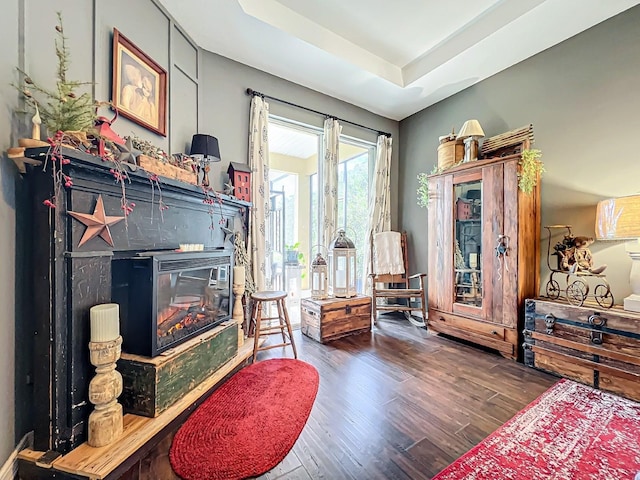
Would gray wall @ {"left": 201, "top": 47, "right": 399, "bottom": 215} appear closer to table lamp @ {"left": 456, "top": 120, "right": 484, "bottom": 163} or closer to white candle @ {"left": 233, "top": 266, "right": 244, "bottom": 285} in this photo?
white candle @ {"left": 233, "top": 266, "right": 244, "bottom": 285}

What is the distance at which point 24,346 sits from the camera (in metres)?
1.23

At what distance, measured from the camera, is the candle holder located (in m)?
1.24

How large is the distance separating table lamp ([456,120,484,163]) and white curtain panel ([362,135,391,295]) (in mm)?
1200

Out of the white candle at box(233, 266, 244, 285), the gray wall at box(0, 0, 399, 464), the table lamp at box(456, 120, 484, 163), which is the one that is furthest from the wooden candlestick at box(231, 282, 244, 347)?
the table lamp at box(456, 120, 484, 163)

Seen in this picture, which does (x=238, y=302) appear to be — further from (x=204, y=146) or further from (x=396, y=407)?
(x=396, y=407)

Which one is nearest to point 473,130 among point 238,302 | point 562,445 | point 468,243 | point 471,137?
point 471,137

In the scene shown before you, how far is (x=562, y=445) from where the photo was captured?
1.42m

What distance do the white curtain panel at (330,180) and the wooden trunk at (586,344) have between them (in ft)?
7.18

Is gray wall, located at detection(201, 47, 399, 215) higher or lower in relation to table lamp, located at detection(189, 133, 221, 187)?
higher

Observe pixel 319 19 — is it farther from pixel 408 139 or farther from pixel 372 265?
pixel 372 265

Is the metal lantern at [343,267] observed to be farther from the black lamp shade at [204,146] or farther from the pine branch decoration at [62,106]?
the pine branch decoration at [62,106]

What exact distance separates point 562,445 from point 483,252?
1.70 m

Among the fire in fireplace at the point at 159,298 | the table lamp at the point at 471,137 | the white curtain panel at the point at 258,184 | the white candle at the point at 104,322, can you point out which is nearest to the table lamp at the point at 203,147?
the white curtain panel at the point at 258,184

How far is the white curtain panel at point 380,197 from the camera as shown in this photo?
3.93 metres
